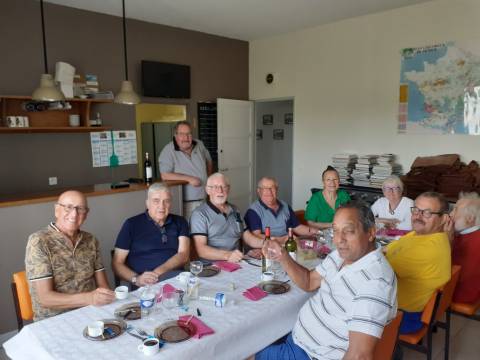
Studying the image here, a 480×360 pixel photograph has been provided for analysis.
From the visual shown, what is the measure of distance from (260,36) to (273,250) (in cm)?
482

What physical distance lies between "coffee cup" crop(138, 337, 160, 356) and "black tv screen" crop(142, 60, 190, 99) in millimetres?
4247

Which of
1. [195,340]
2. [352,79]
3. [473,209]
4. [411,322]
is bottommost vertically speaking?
[411,322]

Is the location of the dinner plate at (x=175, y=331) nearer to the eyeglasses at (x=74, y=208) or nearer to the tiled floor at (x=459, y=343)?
the eyeglasses at (x=74, y=208)

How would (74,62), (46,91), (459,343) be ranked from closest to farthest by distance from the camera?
1. (459,343)
2. (46,91)
3. (74,62)

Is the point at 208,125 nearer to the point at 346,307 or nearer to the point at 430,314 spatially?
the point at 430,314

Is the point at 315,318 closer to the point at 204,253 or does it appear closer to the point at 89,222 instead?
the point at 204,253

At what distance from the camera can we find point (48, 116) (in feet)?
14.4

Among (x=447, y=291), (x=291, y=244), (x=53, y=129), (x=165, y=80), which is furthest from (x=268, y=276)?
(x=165, y=80)

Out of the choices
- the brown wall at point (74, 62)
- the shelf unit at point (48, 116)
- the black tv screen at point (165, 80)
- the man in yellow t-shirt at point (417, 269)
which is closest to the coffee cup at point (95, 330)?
the man in yellow t-shirt at point (417, 269)

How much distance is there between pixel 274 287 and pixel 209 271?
0.41m

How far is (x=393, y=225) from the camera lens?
3201 millimetres

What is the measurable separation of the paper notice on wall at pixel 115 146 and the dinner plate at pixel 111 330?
11.8 feet

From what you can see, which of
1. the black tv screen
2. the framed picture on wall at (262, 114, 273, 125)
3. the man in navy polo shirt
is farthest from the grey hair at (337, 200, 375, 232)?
Answer: the framed picture on wall at (262, 114, 273, 125)

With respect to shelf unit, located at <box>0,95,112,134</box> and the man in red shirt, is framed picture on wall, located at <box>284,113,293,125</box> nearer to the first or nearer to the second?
shelf unit, located at <box>0,95,112,134</box>
